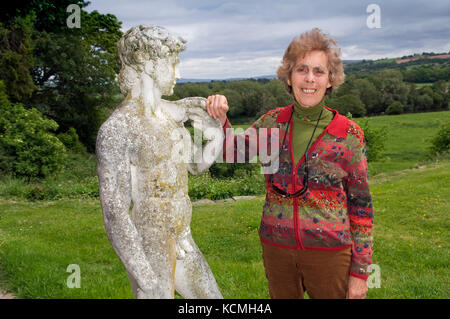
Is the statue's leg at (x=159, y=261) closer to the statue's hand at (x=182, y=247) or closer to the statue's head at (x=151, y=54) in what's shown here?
the statue's hand at (x=182, y=247)

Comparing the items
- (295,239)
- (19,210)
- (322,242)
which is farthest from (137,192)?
(19,210)

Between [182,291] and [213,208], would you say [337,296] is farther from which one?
[213,208]

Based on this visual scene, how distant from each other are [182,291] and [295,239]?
3.04 ft

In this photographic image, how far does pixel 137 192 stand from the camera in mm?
2768

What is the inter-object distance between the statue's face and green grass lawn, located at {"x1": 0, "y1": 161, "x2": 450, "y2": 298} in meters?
3.52

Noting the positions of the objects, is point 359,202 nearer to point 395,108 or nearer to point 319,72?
point 319,72

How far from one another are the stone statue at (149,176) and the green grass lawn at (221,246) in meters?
2.89

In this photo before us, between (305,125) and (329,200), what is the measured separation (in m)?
0.61

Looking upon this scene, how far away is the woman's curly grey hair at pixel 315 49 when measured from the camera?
299cm

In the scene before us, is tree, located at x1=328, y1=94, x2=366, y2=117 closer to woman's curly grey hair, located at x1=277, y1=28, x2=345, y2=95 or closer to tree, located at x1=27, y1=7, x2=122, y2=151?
tree, located at x1=27, y1=7, x2=122, y2=151

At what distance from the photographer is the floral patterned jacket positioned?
9.82 feet

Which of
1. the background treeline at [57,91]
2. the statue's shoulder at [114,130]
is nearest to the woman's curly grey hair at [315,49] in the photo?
the statue's shoulder at [114,130]

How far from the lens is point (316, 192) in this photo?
9.88 feet

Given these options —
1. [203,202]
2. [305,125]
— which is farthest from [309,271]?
[203,202]
